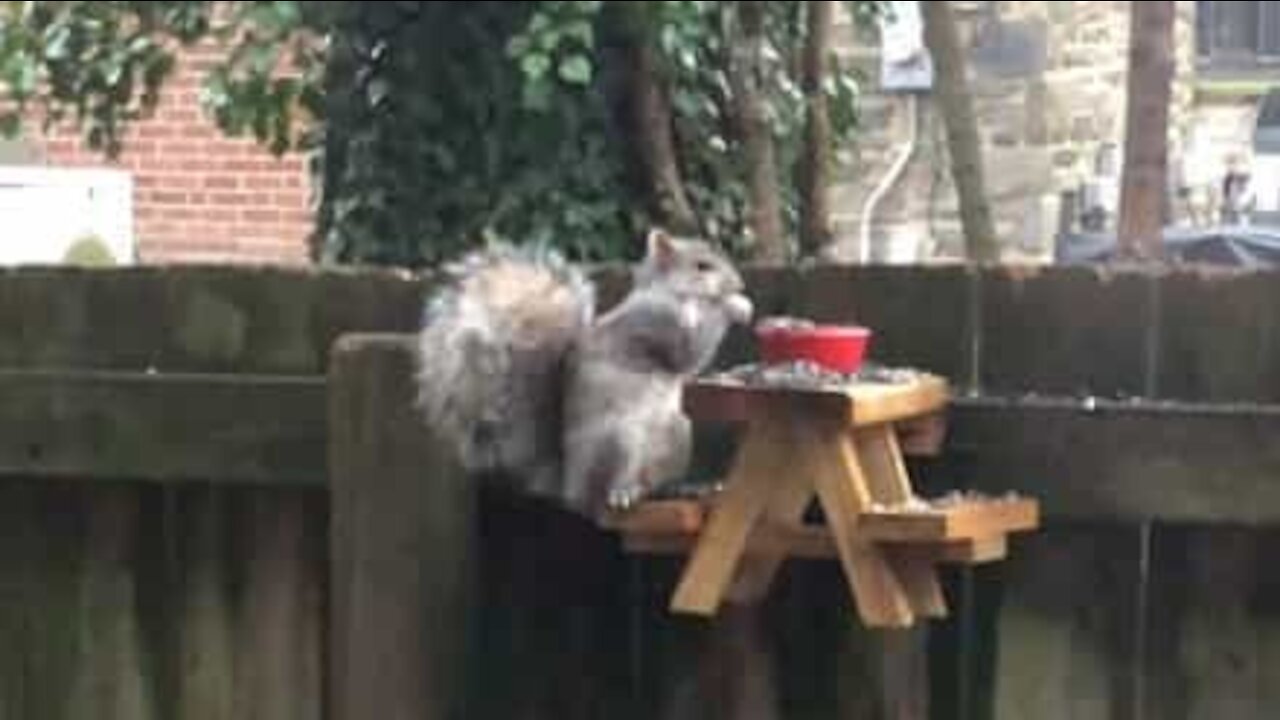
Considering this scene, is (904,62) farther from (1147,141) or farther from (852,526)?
(852,526)

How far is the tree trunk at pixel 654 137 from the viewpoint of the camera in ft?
20.0

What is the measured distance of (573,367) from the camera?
3.07m

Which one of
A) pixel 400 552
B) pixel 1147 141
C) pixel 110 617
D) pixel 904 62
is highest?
pixel 904 62

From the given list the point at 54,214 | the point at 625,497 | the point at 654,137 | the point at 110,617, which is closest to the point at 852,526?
the point at 625,497

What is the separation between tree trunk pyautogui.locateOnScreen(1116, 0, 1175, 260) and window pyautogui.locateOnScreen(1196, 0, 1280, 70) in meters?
5.00

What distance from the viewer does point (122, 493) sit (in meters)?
3.64

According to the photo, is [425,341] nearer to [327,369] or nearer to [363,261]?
[327,369]

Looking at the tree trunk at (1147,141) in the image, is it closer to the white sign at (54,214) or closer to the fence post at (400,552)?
the white sign at (54,214)

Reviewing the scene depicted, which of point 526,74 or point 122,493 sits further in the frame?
point 526,74

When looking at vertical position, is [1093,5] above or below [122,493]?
above

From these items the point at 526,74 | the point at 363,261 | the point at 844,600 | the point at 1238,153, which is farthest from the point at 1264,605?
the point at 1238,153

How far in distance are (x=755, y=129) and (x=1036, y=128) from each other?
664 centimetres

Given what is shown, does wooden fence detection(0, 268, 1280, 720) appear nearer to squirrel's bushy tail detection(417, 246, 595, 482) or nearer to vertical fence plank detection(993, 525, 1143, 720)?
vertical fence plank detection(993, 525, 1143, 720)

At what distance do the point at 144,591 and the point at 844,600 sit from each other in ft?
3.11
